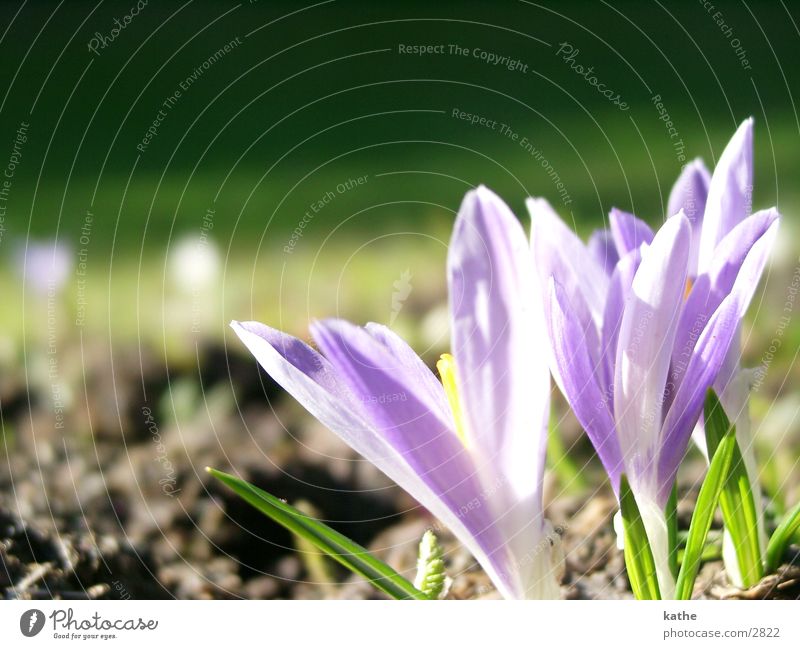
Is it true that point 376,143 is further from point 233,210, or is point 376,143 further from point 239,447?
point 239,447

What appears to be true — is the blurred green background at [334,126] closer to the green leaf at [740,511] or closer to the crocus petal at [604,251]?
the crocus petal at [604,251]

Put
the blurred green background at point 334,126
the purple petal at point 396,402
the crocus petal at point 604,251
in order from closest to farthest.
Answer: the purple petal at point 396,402
the crocus petal at point 604,251
the blurred green background at point 334,126

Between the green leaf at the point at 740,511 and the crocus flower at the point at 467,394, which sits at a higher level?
the crocus flower at the point at 467,394

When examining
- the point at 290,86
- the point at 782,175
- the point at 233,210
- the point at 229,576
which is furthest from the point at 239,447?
the point at 782,175

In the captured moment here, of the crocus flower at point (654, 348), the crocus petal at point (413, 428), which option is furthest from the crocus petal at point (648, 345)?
the crocus petal at point (413, 428)

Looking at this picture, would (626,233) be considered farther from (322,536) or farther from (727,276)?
(322,536)

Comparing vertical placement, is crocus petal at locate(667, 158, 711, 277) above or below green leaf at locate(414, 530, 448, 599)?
above

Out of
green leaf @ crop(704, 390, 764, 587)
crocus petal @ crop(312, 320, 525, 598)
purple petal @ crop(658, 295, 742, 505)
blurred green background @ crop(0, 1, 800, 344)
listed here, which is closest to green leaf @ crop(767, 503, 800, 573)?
green leaf @ crop(704, 390, 764, 587)
